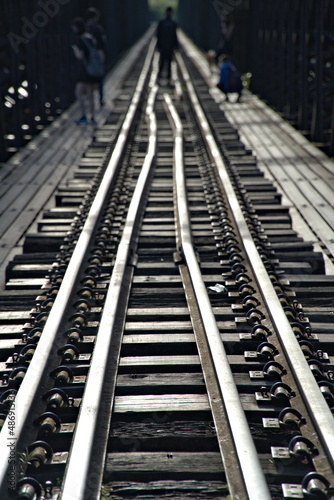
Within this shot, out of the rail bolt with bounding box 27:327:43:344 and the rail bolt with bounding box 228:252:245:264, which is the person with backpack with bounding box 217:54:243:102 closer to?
the rail bolt with bounding box 228:252:245:264

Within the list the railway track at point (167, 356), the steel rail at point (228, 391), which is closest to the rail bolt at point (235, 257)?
the railway track at point (167, 356)

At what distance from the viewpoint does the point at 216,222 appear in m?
6.69

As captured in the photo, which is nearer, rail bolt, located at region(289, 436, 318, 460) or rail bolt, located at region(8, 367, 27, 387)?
rail bolt, located at region(289, 436, 318, 460)

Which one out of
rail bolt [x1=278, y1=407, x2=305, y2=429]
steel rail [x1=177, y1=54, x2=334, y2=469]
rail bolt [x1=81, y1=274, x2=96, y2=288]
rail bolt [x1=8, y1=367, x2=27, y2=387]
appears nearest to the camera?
steel rail [x1=177, y1=54, x2=334, y2=469]

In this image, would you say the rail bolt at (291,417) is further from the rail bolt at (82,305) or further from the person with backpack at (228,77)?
the person with backpack at (228,77)

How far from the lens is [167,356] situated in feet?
13.1

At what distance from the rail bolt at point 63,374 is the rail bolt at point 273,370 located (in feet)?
3.47

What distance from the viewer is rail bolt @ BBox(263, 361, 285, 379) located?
12.0ft

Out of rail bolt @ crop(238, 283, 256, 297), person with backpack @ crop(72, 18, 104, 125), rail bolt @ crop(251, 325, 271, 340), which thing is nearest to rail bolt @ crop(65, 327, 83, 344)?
rail bolt @ crop(251, 325, 271, 340)

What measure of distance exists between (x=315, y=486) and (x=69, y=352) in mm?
1660

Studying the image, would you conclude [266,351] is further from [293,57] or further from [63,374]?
[293,57]

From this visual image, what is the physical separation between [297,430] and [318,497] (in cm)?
54

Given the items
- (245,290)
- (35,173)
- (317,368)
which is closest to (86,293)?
(245,290)

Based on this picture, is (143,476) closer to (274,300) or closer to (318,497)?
(318,497)
